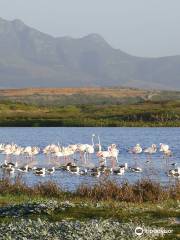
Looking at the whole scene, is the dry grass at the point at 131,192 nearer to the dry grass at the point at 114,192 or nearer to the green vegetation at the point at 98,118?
the dry grass at the point at 114,192

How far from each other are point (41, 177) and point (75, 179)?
1484 mm

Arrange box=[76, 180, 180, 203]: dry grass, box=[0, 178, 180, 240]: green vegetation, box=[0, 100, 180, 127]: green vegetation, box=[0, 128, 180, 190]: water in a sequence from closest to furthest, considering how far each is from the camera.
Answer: box=[0, 178, 180, 240]: green vegetation < box=[76, 180, 180, 203]: dry grass < box=[0, 128, 180, 190]: water < box=[0, 100, 180, 127]: green vegetation

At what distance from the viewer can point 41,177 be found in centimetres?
3316

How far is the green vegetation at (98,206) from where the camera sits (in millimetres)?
18031

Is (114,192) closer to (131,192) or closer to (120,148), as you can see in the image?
(131,192)

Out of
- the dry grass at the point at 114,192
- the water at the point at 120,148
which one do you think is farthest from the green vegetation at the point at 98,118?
the dry grass at the point at 114,192

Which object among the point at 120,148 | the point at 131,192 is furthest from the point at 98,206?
the point at 120,148

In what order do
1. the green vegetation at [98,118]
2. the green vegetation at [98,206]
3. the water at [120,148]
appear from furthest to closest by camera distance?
the green vegetation at [98,118] < the water at [120,148] < the green vegetation at [98,206]

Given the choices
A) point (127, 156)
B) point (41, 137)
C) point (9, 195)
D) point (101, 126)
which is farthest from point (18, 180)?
point (101, 126)

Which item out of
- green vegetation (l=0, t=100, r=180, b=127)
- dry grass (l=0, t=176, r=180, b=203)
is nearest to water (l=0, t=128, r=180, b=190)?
dry grass (l=0, t=176, r=180, b=203)

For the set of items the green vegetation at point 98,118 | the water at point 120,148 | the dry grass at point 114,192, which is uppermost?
the dry grass at point 114,192

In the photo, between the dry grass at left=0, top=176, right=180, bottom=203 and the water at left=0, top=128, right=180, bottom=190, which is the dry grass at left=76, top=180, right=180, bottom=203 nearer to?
the dry grass at left=0, top=176, right=180, bottom=203

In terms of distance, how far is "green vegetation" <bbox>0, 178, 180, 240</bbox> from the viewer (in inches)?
710

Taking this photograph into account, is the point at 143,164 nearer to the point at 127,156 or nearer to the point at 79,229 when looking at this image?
the point at 127,156
